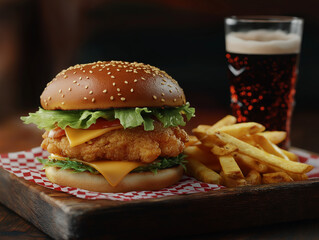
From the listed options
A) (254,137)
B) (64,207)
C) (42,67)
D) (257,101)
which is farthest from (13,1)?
(64,207)

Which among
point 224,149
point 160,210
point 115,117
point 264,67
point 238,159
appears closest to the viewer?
point 160,210

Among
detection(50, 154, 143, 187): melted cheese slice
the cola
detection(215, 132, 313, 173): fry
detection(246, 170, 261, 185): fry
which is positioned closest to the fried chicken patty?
detection(50, 154, 143, 187): melted cheese slice

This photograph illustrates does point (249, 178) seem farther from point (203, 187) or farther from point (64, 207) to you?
point (64, 207)

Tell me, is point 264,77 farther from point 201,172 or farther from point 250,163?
point 201,172

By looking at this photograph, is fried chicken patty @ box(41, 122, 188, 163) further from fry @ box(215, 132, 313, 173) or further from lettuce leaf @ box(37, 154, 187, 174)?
→ fry @ box(215, 132, 313, 173)

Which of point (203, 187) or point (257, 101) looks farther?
point (257, 101)

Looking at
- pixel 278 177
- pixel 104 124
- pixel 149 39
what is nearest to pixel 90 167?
pixel 104 124

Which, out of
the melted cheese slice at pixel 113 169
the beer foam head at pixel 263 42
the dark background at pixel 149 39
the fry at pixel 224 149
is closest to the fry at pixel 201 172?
the fry at pixel 224 149
